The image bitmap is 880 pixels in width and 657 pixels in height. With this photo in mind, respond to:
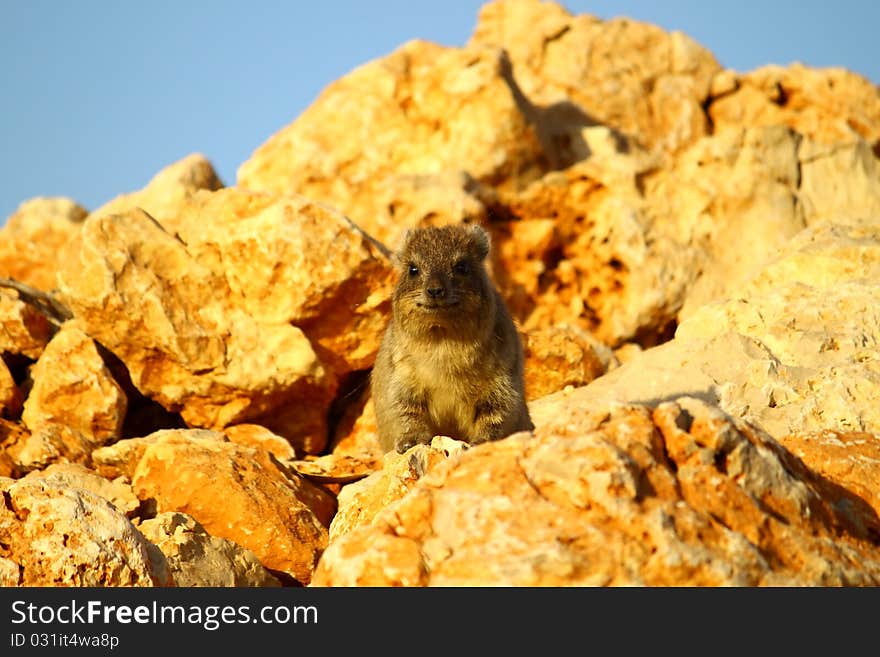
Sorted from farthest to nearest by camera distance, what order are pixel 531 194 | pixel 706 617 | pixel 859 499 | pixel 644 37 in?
1. pixel 644 37
2. pixel 531 194
3. pixel 859 499
4. pixel 706 617

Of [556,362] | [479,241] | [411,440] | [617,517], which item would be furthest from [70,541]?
[556,362]

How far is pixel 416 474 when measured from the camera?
6352 millimetres

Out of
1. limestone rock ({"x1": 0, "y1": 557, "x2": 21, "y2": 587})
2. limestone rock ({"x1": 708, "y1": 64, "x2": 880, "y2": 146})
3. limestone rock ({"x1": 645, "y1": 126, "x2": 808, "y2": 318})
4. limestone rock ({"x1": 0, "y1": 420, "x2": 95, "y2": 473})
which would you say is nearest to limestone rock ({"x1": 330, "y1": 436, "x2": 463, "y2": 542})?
limestone rock ({"x1": 0, "y1": 557, "x2": 21, "y2": 587})

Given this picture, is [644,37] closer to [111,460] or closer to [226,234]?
[226,234]

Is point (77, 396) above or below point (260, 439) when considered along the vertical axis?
above

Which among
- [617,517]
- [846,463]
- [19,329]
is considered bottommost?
[617,517]

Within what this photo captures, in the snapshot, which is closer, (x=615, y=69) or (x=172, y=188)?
(x=172, y=188)

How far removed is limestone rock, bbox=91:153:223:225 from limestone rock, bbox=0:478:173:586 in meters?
7.61

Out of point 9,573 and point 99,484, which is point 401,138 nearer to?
point 99,484

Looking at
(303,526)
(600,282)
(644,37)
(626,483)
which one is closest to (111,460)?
(303,526)

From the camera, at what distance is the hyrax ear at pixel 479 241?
8.73 m

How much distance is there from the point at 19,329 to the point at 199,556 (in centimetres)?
475

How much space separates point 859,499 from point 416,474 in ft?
8.24

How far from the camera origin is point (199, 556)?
6.12 metres
